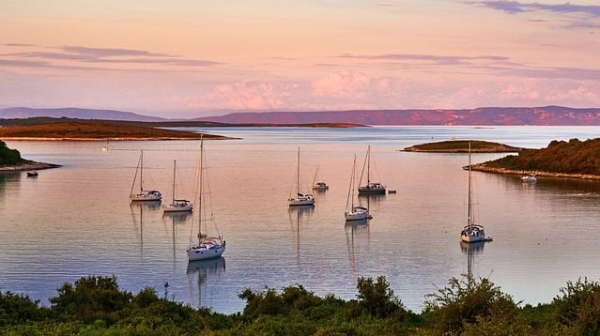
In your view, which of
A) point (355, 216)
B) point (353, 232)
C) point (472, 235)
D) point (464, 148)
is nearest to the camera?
point (472, 235)

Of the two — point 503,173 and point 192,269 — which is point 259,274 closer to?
point 192,269

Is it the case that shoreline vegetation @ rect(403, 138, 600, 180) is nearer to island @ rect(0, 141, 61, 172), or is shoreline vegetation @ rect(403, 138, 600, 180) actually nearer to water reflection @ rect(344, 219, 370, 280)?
water reflection @ rect(344, 219, 370, 280)

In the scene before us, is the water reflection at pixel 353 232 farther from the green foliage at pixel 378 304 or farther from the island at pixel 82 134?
the island at pixel 82 134

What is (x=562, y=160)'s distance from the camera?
8169 centimetres

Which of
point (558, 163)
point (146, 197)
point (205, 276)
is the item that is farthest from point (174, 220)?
point (558, 163)

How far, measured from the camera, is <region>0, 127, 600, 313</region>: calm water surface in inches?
1134

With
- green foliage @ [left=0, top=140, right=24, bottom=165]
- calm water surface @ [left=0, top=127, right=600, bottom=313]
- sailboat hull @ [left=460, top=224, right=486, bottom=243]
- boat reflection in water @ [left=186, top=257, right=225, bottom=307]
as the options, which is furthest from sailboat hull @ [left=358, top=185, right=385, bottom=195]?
green foliage @ [left=0, top=140, right=24, bottom=165]

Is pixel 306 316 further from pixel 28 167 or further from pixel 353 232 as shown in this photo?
pixel 28 167

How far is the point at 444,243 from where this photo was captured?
125ft

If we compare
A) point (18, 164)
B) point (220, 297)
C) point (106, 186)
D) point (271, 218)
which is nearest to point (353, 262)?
point (220, 297)

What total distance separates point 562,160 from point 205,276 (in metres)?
60.4

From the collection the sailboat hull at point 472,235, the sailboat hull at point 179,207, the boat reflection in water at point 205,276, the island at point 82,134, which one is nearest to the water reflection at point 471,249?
the sailboat hull at point 472,235

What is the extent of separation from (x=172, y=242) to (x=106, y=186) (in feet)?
96.8

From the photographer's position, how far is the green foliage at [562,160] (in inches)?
3098
